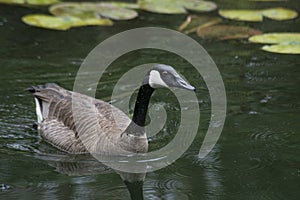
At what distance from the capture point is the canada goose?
7.39 meters

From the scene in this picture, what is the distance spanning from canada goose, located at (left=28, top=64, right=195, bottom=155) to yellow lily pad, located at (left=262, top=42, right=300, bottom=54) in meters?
3.57

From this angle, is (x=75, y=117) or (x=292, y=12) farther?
(x=292, y=12)

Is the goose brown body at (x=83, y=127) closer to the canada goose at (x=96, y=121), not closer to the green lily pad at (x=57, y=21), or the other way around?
the canada goose at (x=96, y=121)

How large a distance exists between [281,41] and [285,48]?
34cm

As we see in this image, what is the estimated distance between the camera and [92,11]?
12.9m

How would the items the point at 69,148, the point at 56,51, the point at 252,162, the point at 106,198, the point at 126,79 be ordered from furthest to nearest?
the point at 56,51
the point at 126,79
the point at 69,148
the point at 252,162
the point at 106,198

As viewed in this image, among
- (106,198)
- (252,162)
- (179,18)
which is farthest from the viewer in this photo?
(179,18)

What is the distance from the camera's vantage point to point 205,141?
820cm

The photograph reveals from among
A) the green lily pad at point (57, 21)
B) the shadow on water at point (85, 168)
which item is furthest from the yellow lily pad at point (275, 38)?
the shadow on water at point (85, 168)

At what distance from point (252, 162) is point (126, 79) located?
311 cm

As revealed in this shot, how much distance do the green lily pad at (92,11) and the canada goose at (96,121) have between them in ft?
13.1

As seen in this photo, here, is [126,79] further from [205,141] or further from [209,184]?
[209,184]

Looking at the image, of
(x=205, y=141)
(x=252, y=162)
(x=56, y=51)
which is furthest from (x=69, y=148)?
(x=56, y=51)

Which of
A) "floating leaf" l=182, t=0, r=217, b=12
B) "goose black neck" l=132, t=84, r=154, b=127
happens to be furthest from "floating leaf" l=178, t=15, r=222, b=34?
"goose black neck" l=132, t=84, r=154, b=127
